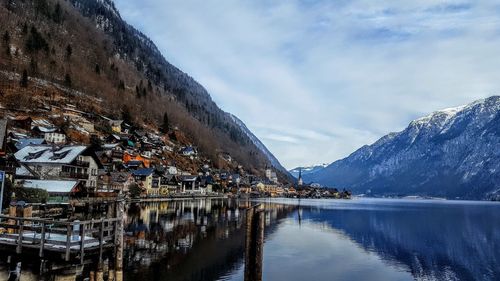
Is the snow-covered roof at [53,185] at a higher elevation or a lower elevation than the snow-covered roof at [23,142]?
lower

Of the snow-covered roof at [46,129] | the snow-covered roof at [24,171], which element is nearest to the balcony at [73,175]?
the snow-covered roof at [24,171]

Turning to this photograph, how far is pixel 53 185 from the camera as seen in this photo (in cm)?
7431

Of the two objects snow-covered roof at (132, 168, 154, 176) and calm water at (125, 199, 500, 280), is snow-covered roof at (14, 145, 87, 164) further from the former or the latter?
snow-covered roof at (132, 168, 154, 176)

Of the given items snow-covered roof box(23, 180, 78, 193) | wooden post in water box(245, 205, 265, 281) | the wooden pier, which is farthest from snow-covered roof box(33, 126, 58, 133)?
wooden post in water box(245, 205, 265, 281)

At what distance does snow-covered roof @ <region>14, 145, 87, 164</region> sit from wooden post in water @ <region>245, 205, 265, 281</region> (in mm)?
75194

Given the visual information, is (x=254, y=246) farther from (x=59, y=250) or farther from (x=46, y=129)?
(x=46, y=129)

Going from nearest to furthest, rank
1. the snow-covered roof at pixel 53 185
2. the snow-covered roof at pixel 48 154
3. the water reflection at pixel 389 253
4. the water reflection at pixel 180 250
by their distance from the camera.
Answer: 1. the water reflection at pixel 180 250
2. the water reflection at pixel 389 253
3. the snow-covered roof at pixel 53 185
4. the snow-covered roof at pixel 48 154

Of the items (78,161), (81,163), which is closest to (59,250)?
(78,161)

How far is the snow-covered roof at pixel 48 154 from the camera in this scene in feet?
284

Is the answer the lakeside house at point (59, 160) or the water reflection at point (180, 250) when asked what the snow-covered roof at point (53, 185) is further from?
the water reflection at point (180, 250)

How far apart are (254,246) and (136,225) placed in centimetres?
4631

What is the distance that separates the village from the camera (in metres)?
72.1

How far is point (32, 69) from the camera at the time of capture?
19788 centimetres

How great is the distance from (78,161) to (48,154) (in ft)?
20.5
